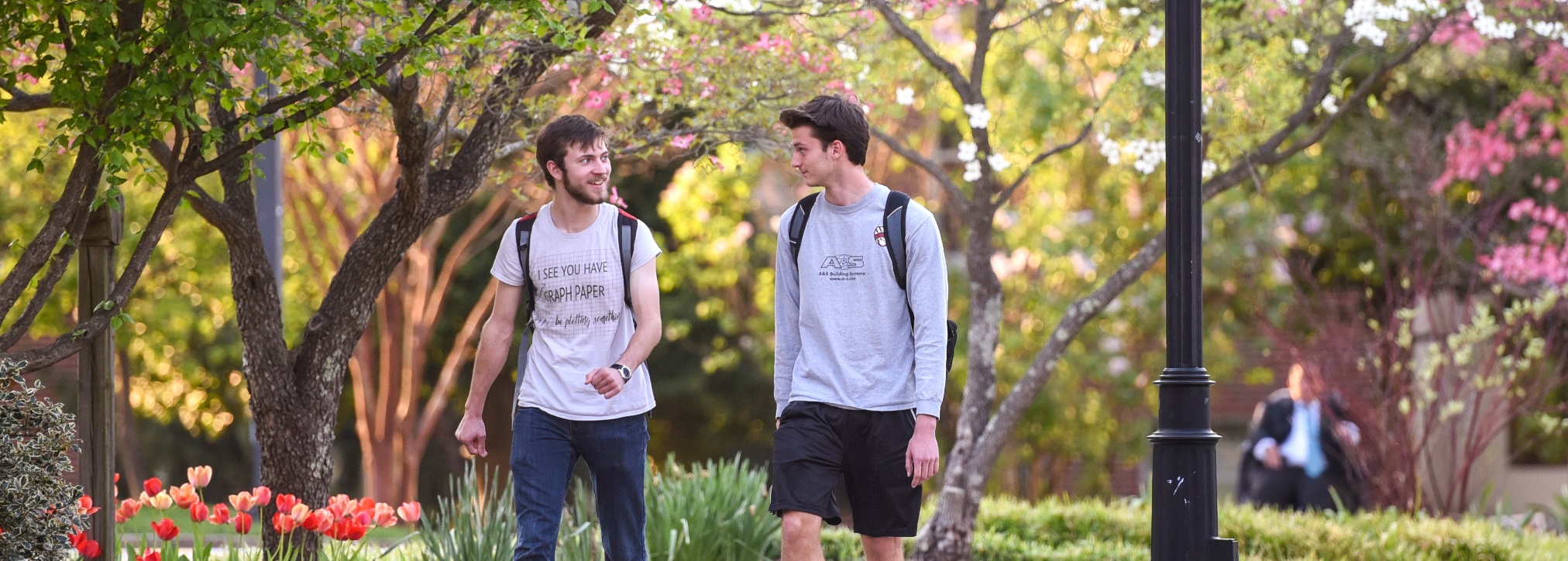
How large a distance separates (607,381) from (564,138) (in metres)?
0.76

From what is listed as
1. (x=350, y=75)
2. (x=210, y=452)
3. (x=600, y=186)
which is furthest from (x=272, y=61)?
(x=210, y=452)

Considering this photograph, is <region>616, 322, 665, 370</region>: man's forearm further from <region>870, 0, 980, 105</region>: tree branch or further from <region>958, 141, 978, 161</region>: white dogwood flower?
<region>958, 141, 978, 161</region>: white dogwood flower

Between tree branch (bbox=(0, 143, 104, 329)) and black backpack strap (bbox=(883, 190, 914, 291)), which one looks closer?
black backpack strap (bbox=(883, 190, 914, 291))

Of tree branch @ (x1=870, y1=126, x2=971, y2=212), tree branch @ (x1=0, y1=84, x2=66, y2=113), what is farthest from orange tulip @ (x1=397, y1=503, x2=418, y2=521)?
tree branch @ (x1=870, y1=126, x2=971, y2=212)

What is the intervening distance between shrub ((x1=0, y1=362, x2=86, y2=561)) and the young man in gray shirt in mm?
2322

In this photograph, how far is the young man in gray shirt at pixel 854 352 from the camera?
4.24m

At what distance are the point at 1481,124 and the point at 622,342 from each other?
42.9 feet

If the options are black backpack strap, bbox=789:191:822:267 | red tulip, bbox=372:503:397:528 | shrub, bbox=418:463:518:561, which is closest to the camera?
black backpack strap, bbox=789:191:822:267

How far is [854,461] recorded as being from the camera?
435cm

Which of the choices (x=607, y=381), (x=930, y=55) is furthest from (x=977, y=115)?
(x=607, y=381)

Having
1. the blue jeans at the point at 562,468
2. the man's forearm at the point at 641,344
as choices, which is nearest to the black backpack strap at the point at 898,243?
the man's forearm at the point at 641,344

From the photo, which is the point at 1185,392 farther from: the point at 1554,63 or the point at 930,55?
the point at 1554,63

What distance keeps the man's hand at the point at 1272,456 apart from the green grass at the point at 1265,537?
1.33 meters

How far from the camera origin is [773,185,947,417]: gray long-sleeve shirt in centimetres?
425
